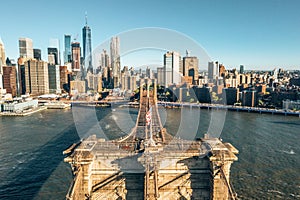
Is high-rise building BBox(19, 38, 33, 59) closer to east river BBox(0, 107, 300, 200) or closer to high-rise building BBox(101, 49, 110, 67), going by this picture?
high-rise building BBox(101, 49, 110, 67)

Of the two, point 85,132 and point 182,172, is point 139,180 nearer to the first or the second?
point 182,172

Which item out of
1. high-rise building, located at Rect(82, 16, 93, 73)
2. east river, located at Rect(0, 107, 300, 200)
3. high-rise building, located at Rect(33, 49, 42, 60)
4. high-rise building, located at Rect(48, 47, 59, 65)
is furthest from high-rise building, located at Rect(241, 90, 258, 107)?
high-rise building, located at Rect(48, 47, 59, 65)

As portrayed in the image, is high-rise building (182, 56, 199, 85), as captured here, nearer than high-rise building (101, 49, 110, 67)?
Yes

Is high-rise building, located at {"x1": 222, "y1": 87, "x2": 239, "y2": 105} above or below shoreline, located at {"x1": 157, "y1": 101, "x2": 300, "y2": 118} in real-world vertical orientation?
above

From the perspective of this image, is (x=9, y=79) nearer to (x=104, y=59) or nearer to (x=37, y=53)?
(x=104, y=59)

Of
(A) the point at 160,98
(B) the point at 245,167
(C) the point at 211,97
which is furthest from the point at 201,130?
(A) the point at 160,98

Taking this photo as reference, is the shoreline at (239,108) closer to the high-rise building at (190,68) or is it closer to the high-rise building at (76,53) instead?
the high-rise building at (190,68)
